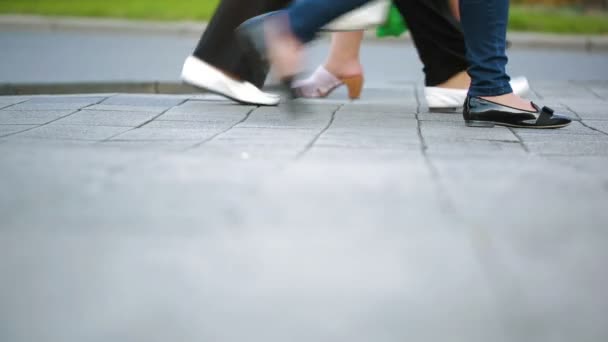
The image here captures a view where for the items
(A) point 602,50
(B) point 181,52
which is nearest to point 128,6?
(B) point 181,52

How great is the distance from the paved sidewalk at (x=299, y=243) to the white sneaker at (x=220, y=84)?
1.32 metres

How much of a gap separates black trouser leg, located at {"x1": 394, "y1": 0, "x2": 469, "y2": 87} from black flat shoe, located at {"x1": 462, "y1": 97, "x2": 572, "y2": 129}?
1.97ft

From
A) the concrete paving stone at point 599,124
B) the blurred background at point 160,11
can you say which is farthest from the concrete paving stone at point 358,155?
the blurred background at point 160,11

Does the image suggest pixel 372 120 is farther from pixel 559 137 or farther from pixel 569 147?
pixel 569 147

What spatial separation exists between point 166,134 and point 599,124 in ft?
6.17

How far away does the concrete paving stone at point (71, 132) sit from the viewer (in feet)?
10.5

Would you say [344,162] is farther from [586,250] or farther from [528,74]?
[528,74]

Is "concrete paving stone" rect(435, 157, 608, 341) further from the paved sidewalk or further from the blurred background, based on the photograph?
the blurred background

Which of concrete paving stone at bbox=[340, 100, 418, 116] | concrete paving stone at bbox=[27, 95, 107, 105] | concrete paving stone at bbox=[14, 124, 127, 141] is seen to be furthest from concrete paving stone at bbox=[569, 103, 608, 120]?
concrete paving stone at bbox=[27, 95, 107, 105]

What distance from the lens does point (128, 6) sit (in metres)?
12.7

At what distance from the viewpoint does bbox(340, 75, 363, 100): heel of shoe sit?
489 centimetres

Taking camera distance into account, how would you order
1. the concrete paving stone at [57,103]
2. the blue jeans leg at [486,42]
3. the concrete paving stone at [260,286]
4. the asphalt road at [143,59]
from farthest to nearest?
the asphalt road at [143,59] → the concrete paving stone at [57,103] → the blue jeans leg at [486,42] → the concrete paving stone at [260,286]

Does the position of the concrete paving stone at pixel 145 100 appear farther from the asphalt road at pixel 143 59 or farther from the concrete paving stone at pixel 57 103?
the asphalt road at pixel 143 59

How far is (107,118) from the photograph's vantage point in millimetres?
3812
